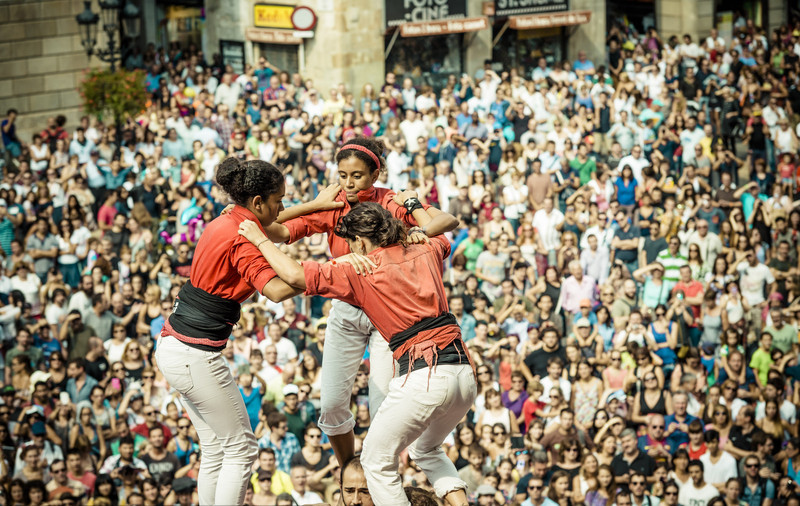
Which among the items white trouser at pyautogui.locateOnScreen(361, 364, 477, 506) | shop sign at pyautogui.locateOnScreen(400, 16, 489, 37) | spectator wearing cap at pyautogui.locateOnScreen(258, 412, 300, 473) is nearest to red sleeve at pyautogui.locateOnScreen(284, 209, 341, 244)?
white trouser at pyautogui.locateOnScreen(361, 364, 477, 506)

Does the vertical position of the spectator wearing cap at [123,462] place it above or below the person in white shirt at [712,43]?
below

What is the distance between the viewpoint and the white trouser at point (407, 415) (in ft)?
17.2

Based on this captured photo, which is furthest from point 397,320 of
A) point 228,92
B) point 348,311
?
point 228,92

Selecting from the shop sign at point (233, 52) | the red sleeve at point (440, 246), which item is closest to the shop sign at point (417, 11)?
the shop sign at point (233, 52)

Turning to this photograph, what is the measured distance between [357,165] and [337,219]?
0.38 metres

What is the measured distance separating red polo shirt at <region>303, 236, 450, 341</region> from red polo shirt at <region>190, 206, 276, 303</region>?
27cm

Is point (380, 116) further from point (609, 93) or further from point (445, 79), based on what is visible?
point (445, 79)

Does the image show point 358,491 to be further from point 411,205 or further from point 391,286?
point 411,205

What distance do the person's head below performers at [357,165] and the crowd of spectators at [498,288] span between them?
4.38 meters

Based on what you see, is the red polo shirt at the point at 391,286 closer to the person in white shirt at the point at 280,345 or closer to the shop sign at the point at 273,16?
the person in white shirt at the point at 280,345

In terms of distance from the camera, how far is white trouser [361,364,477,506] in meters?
5.25

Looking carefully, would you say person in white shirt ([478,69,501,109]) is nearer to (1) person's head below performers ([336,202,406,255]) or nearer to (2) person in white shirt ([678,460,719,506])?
(2) person in white shirt ([678,460,719,506])

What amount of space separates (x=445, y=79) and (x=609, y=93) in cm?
682

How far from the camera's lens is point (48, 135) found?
688 inches
